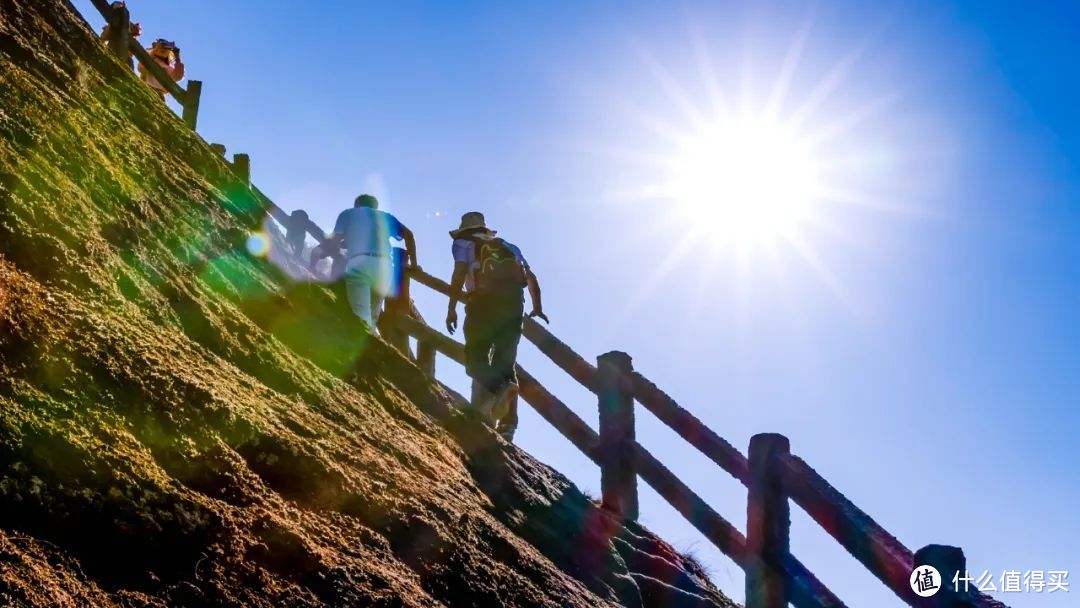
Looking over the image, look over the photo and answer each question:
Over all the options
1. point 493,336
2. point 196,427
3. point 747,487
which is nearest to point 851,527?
point 747,487

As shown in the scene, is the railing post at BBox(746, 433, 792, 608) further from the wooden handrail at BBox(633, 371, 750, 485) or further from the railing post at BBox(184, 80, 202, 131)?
the railing post at BBox(184, 80, 202, 131)

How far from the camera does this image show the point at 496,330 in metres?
6.96

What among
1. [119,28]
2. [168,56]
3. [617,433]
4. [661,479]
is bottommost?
[661,479]

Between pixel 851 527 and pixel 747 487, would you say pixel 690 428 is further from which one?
pixel 851 527

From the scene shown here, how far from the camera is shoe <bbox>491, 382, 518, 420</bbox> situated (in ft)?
22.4

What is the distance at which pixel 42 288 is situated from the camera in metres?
3.31

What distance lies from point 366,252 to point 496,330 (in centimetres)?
147

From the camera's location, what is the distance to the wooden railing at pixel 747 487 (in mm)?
4879

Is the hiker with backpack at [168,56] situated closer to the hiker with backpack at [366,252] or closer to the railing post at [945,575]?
the hiker with backpack at [366,252]

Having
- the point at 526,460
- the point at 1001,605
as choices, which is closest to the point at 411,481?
the point at 526,460

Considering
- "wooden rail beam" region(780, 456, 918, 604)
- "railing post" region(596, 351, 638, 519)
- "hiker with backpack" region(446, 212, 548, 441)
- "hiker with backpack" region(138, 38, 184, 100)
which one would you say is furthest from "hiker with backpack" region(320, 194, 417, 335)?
"hiker with backpack" region(138, 38, 184, 100)

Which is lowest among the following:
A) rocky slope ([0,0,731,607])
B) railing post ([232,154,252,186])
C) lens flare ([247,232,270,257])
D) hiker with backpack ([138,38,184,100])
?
rocky slope ([0,0,731,607])

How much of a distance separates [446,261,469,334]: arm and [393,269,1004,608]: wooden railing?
411mm

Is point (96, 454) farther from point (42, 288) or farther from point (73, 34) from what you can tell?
point (73, 34)
